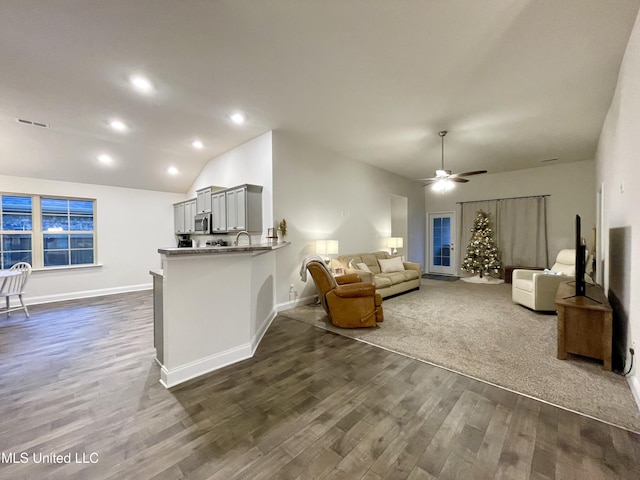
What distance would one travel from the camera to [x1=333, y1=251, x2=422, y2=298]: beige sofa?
16.3ft

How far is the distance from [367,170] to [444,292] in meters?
3.44

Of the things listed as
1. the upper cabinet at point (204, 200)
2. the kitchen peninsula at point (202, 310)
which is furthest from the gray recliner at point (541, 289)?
the upper cabinet at point (204, 200)

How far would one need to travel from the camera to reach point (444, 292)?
19.3 ft

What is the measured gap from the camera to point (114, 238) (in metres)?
6.28

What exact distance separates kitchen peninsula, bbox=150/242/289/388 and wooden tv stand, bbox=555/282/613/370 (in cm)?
324

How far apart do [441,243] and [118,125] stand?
8773mm

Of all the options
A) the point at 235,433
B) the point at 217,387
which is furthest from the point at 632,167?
the point at 217,387

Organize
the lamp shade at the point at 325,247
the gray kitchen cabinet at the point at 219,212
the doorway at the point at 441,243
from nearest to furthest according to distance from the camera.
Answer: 1. the lamp shade at the point at 325,247
2. the gray kitchen cabinet at the point at 219,212
3. the doorway at the point at 441,243

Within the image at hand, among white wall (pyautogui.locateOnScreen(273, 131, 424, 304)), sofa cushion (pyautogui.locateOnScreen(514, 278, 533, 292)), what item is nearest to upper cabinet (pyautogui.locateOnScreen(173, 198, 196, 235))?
white wall (pyautogui.locateOnScreen(273, 131, 424, 304))

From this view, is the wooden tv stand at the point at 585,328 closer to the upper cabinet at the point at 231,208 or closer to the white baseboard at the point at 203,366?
the white baseboard at the point at 203,366

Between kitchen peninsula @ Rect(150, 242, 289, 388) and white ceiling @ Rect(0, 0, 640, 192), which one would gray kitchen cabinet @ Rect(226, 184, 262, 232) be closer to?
white ceiling @ Rect(0, 0, 640, 192)

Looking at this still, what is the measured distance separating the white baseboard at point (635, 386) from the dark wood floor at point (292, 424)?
525 millimetres

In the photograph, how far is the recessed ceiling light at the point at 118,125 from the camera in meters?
4.24

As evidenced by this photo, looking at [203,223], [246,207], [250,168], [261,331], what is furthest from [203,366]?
[203,223]
